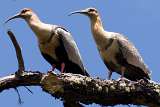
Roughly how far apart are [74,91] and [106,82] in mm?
656

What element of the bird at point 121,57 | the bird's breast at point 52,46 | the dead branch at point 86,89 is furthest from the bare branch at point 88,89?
the bird's breast at point 52,46

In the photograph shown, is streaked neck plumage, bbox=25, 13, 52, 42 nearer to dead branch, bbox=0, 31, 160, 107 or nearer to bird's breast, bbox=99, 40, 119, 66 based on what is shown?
bird's breast, bbox=99, 40, 119, 66

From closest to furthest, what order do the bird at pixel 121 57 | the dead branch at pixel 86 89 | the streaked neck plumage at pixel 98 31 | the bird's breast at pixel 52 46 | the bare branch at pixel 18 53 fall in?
the bare branch at pixel 18 53, the dead branch at pixel 86 89, the bird at pixel 121 57, the streaked neck plumage at pixel 98 31, the bird's breast at pixel 52 46

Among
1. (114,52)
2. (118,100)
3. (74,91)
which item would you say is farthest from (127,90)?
(114,52)

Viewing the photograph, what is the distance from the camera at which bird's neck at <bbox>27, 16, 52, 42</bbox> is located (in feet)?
44.8

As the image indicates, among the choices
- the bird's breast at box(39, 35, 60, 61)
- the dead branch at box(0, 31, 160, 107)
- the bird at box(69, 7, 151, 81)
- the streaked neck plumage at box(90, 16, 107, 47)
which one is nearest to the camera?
the dead branch at box(0, 31, 160, 107)

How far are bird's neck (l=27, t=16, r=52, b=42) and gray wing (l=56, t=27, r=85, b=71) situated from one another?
0.76 ft

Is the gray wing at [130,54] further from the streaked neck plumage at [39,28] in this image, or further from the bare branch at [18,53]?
the bare branch at [18,53]

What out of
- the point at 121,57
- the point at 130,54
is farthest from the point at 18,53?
the point at 130,54

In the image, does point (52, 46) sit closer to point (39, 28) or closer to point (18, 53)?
point (39, 28)

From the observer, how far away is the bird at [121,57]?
13.1 m

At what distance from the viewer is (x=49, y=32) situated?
13.6 meters

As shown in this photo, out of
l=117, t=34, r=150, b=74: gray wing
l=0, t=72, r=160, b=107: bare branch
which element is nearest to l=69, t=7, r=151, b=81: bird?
l=117, t=34, r=150, b=74: gray wing

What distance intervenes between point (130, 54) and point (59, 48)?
1485 mm
